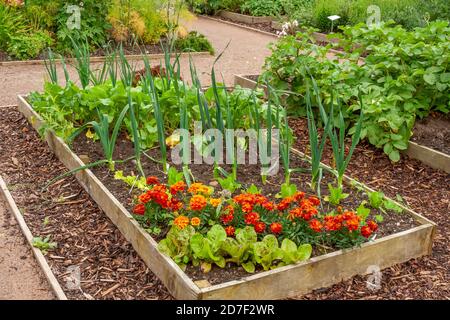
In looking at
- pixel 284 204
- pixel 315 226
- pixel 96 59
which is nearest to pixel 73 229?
pixel 284 204

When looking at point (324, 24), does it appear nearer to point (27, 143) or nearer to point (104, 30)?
point (104, 30)

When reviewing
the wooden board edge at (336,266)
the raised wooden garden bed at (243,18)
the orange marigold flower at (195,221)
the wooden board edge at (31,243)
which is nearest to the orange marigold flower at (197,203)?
the orange marigold flower at (195,221)

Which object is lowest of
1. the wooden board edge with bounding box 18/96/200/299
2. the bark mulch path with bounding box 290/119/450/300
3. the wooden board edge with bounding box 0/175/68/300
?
the bark mulch path with bounding box 290/119/450/300

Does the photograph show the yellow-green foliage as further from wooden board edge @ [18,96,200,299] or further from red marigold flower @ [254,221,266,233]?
red marigold flower @ [254,221,266,233]

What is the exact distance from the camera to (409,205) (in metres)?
4.14

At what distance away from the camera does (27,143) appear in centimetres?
510

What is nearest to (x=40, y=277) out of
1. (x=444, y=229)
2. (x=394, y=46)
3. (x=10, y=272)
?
(x=10, y=272)

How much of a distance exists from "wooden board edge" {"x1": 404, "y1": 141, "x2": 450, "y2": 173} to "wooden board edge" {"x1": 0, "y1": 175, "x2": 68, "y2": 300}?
305 centimetres

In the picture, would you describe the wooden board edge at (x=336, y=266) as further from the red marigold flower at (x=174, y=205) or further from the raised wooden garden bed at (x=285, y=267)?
the red marigold flower at (x=174, y=205)

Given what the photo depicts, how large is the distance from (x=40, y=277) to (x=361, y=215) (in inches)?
71.8

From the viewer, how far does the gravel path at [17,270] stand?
3.07 meters

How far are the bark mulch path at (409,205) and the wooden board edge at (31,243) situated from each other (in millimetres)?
1276

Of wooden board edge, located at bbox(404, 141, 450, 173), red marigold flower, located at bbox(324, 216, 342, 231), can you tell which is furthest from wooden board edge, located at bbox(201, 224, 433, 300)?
wooden board edge, located at bbox(404, 141, 450, 173)

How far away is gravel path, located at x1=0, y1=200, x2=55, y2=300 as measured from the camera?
3070 millimetres
